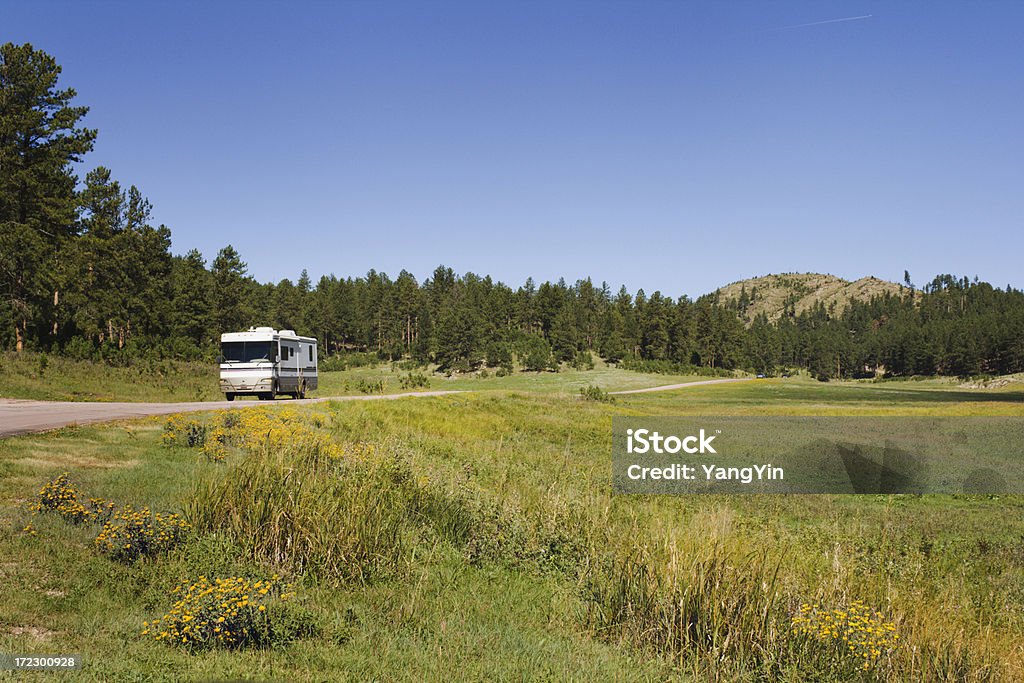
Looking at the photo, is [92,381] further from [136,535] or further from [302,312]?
[302,312]

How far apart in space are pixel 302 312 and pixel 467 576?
321 feet

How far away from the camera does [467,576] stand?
9.17 m

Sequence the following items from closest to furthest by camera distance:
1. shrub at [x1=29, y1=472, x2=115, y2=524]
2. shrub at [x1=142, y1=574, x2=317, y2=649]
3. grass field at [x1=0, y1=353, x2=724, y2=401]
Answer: shrub at [x1=142, y1=574, x2=317, y2=649], shrub at [x1=29, y1=472, x2=115, y2=524], grass field at [x1=0, y1=353, x2=724, y2=401]

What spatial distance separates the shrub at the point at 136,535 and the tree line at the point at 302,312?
31.3 m

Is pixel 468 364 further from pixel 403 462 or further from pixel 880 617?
pixel 880 617

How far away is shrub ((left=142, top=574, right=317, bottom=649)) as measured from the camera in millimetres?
5941

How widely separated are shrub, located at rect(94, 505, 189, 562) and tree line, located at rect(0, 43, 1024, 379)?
3135cm

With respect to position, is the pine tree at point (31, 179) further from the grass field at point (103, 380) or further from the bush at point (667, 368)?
the bush at point (667, 368)

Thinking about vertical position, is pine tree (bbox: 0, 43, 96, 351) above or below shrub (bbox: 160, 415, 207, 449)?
→ above

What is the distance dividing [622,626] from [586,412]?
2719 cm

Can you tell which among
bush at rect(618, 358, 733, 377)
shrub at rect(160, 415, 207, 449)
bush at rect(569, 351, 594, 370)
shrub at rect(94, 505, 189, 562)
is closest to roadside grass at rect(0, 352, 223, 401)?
shrub at rect(160, 415, 207, 449)

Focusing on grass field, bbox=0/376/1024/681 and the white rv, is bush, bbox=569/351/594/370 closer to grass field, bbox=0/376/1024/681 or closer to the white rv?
the white rv

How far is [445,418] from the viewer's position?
85.3 ft

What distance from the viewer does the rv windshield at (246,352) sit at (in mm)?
27078
